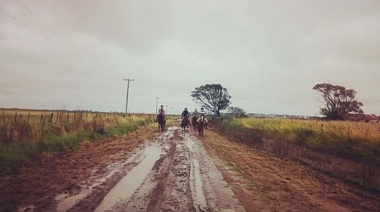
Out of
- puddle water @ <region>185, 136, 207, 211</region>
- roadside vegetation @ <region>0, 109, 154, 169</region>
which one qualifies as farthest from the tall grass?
roadside vegetation @ <region>0, 109, 154, 169</region>

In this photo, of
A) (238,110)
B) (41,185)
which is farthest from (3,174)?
(238,110)

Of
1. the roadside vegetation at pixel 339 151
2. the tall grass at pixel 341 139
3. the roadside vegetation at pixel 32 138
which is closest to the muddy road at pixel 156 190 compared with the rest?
the roadside vegetation at pixel 32 138

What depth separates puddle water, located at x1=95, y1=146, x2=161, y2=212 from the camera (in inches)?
261

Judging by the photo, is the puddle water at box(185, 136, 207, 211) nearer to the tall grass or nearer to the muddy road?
the muddy road

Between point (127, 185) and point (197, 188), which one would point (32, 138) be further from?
point (197, 188)

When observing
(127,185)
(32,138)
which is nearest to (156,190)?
(127,185)

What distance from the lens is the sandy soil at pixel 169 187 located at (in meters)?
6.63

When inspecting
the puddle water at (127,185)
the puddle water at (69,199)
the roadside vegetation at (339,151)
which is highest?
the roadside vegetation at (339,151)

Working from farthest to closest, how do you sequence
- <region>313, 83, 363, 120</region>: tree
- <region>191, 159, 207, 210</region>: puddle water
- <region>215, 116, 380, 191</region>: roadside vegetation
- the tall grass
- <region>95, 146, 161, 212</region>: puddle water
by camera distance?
1. <region>313, 83, 363, 120</region>: tree
2. the tall grass
3. <region>215, 116, 380, 191</region>: roadside vegetation
4. <region>191, 159, 207, 210</region>: puddle water
5. <region>95, 146, 161, 212</region>: puddle water

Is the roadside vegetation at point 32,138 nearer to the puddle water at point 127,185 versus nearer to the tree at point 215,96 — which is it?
the puddle water at point 127,185

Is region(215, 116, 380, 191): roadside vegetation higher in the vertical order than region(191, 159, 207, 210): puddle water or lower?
higher

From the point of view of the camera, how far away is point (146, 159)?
1330cm

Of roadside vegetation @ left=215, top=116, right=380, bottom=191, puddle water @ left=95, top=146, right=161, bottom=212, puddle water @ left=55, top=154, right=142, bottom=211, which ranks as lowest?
puddle water @ left=55, top=154, right=142, bottom=211

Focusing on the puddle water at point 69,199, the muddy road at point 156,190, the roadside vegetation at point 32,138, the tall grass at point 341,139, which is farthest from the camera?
the tall grass at point 341,139
